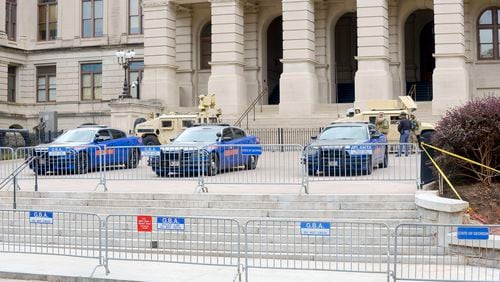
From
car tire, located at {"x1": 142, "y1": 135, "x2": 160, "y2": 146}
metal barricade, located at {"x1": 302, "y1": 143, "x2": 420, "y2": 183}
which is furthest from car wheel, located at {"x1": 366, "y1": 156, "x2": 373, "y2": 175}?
car tire, located at {"x1": 142, "y1": 135, "x2": 160, "y2": 146}

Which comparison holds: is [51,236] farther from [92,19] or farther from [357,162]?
[92,19]

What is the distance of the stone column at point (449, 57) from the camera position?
34844 mm

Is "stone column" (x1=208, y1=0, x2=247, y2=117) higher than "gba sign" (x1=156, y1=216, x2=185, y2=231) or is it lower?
higher

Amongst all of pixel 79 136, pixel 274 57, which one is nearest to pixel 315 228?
pixel 79 136

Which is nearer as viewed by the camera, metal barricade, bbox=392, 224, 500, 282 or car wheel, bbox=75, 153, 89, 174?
metal barricade, bbox=392, 224, 500, 282

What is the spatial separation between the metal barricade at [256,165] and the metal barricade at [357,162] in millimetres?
510

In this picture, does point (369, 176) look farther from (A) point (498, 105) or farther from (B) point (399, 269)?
(B) point (399, 269)

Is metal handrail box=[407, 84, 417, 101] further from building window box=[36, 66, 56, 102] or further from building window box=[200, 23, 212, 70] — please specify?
building window box=[36, 66, 56, 102]

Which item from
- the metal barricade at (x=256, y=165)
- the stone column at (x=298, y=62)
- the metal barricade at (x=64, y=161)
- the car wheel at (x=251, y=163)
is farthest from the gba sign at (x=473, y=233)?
the stone column at (x=298, y=62)

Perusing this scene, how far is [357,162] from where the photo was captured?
652 inches

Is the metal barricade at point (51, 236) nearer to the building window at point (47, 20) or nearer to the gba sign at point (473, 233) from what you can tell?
the gba sign at point (473, 233)

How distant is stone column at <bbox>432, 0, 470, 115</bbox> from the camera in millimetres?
34844

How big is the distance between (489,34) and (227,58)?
15.1 m

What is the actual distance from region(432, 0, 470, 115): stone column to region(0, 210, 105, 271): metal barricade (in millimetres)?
24639
